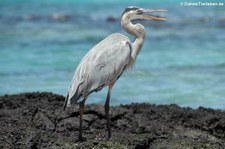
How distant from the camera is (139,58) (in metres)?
14.4

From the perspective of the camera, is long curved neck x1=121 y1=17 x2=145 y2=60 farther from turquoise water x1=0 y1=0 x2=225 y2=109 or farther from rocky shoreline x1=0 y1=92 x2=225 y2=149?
Result: turquoise water x1=0 y1=0 x2=225 y2=109

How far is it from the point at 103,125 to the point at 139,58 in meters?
7.06

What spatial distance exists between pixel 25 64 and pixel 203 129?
6983 mm

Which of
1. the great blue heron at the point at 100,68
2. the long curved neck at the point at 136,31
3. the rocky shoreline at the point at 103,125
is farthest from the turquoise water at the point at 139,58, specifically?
the great blue heron at the point at 100,68

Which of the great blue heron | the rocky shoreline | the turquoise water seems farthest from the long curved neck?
the turquoise water

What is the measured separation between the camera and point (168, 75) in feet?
40.4

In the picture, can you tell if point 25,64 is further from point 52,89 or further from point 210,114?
point 210,114

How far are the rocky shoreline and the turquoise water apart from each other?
1012mm

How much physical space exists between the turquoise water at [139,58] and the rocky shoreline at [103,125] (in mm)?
1012

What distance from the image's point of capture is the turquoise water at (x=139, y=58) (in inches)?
418

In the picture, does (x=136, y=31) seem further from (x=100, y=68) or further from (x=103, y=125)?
(x=103, y=125)

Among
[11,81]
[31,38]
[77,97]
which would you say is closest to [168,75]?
[11,81]

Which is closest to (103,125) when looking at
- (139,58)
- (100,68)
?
(100,68)

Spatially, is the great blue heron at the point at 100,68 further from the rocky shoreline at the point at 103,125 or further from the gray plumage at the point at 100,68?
the rocky shoreline at the point at 103,125
